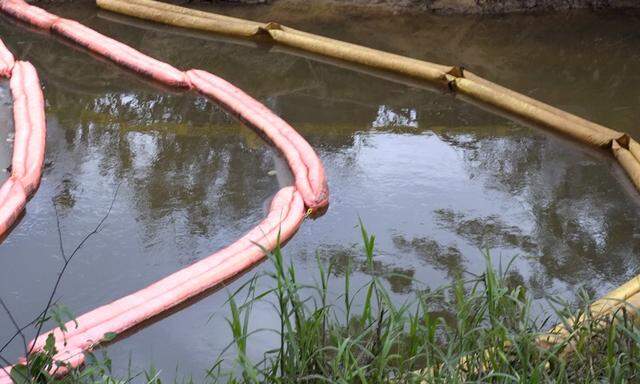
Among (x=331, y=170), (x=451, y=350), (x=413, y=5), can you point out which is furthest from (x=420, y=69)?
(x=451, y=350)

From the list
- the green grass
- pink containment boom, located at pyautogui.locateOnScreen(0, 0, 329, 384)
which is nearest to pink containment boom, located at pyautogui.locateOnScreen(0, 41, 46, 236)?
pink containment boom, located at pyautogui.locateOnScreen(0, 0, 329, 384)

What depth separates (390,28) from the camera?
9828 millimetres

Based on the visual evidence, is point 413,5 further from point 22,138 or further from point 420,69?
point 22,138

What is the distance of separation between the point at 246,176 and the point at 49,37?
3.40 metres

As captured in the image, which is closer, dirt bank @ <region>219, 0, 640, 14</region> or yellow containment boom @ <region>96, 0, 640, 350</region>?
yellow containment boom @ <region>96, 0, 640, 350</region>

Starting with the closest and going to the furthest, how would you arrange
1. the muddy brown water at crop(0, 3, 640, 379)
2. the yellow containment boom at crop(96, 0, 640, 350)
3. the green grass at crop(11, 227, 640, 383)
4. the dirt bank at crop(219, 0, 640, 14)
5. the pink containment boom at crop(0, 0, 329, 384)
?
1. the green grass at crop(11, 227, 640, 383)
2. the pink containment boom at crop(0, 0, 329, 384)
3. the muddy brown water at crop(0, 3, 640, 379)
4. the yellow containment boom at crop(96, 0, 640, 350)
5. the dirt bank at crop(219, 0, 640, 14)

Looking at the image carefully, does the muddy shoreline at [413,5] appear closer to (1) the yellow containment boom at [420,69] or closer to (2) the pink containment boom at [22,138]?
(1) the yellow containment boom at [420,69]

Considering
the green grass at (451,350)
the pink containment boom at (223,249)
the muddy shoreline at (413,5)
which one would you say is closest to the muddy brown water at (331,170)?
the pink containment boom at (223,249)

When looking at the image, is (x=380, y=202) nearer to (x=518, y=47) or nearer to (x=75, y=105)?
(x=75, y=105)

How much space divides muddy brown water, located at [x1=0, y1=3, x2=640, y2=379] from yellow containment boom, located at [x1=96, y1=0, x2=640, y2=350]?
115 mm

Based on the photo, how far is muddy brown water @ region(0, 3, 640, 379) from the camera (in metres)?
5.80

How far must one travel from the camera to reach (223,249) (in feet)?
19.5

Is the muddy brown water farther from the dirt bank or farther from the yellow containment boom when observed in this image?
the dirt bank

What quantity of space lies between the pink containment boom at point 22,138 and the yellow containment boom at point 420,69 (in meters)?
1.56
